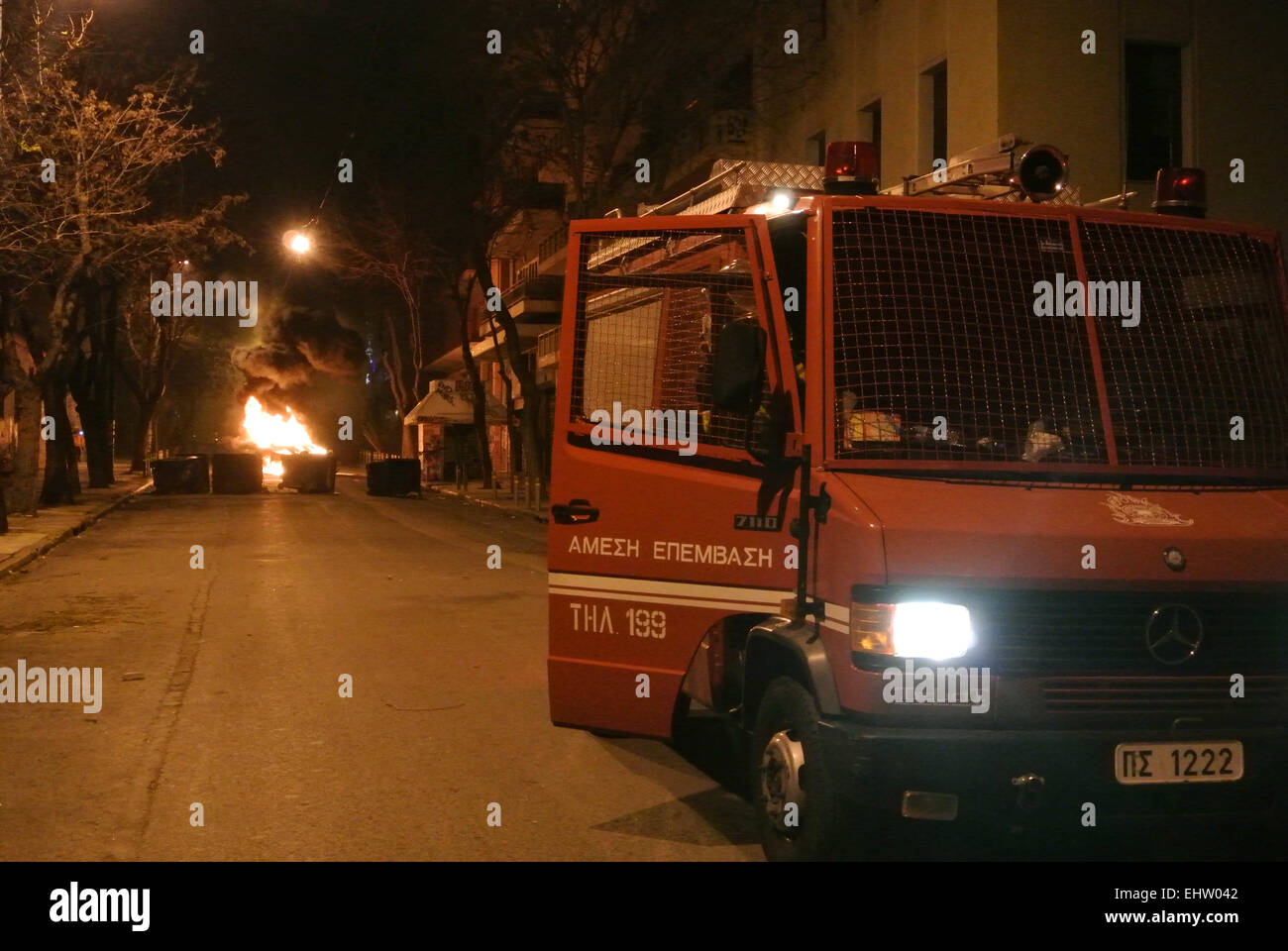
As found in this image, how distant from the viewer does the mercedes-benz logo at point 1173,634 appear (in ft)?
15.8

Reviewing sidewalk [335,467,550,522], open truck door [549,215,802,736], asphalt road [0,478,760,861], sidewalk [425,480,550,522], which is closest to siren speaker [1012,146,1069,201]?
open truck door [549,215,802,736]

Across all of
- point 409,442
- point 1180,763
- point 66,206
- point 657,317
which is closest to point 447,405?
point 409,442

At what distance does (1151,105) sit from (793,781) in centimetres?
1949

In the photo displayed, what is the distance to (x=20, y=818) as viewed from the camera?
6.29 m

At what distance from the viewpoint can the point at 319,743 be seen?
7.87 m

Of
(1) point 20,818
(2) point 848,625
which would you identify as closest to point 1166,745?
(2) point 848,625

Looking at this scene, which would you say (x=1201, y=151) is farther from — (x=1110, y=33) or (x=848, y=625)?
(x=848, y=625)

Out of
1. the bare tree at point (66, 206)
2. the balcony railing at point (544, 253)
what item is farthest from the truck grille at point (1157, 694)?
the balcony railing at point (544, 253)

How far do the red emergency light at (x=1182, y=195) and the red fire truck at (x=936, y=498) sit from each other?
1 centimetres

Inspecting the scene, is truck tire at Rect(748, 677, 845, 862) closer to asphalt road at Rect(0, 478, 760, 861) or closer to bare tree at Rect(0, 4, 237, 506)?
asphalt road at Rect(0, 478, 760, 861)

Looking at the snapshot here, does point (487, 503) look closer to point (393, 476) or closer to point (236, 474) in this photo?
point (393, 476)

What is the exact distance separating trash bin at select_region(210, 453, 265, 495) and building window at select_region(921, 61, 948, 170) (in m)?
24.0

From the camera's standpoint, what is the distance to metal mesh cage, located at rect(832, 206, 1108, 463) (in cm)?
522

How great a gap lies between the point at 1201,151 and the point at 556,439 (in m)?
18.7
